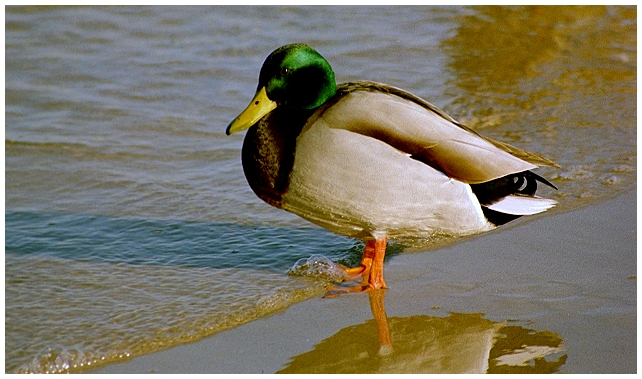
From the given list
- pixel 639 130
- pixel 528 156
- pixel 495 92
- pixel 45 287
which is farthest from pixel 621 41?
pixel 45 287

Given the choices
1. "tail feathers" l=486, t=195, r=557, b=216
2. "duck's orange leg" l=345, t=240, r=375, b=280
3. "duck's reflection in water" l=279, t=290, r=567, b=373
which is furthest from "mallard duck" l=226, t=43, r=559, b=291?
"duck's reflection in water" l=279, t=290, r=567, b=373

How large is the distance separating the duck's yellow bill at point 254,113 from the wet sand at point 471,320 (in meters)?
0.77

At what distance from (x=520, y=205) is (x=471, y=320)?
57 centimetres

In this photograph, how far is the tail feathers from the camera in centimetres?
383

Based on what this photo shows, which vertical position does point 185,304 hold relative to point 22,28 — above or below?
below

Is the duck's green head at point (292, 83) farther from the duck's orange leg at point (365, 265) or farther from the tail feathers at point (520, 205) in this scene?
the tail feathers at point (520, 205)

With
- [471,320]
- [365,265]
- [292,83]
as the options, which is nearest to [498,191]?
[471,320]

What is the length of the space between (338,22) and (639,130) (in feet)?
11.5

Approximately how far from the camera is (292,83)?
387 centimetres

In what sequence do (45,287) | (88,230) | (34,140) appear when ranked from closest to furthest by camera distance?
1. (45,287)
2. (88,230)
3. (34,140)

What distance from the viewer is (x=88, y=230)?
184 inches

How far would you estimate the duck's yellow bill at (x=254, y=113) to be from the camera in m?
3.83
